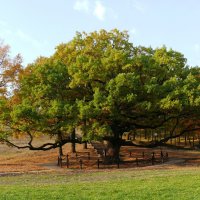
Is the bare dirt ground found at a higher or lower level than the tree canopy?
lower

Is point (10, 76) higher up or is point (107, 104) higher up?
point (10, 76)

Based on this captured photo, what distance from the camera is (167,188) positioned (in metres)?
17.8

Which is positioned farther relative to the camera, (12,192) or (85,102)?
(85,102)

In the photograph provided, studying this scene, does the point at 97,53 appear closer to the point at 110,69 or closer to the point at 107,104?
the point at 110,69

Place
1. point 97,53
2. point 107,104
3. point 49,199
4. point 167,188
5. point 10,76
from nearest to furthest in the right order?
point 49,199 → point 167,188 → point 107,104 → point 97,53 → point 10,76

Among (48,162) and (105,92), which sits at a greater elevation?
(105,92)

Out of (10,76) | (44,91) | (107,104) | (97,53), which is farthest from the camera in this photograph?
(10,76)

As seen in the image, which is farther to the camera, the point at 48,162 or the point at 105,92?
the point at 48,162

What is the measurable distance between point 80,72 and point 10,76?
41.2ft

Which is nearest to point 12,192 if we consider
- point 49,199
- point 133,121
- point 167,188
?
point 49,199

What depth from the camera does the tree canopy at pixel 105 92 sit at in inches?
1324

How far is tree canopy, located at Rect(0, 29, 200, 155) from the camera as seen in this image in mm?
33625

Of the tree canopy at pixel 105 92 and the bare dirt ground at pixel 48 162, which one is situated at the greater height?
the tree canopy at pixel 105 92

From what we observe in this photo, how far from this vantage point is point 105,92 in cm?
3478
